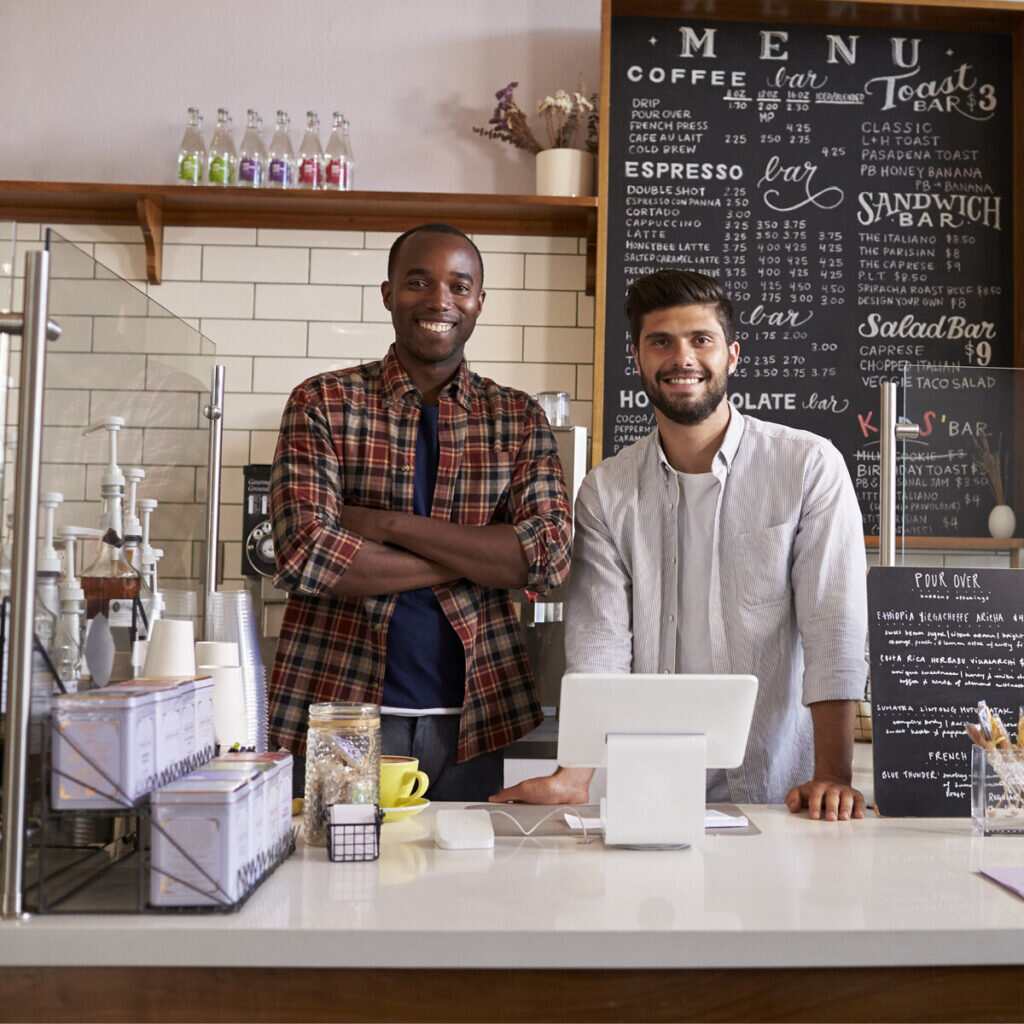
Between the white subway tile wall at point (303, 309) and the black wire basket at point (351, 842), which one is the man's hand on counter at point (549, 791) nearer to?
the black wire basket at point (351, 842)

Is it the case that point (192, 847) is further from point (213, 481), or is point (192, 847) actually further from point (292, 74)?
point (292, 74)

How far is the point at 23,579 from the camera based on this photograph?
1173mm

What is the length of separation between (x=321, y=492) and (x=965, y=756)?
1031 mm

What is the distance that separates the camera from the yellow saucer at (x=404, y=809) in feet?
5.25

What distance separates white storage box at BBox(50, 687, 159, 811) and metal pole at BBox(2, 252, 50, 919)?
31mm

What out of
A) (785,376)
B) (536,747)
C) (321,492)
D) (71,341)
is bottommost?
(536,747)

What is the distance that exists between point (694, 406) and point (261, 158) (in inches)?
74.2

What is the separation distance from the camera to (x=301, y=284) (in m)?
3.59

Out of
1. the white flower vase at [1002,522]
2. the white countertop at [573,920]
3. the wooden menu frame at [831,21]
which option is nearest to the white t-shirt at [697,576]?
the white flower vase at [1002,522]

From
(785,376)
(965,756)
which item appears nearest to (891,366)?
(785,376)

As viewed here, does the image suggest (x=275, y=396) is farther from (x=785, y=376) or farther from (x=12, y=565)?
(x=12, y=565)

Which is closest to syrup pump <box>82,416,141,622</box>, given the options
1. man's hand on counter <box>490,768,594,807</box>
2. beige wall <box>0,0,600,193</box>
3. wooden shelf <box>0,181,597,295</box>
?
man's hand on counter <box>490,768,594,807</box>

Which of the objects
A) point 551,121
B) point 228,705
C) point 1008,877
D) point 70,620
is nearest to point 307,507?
point 228,705

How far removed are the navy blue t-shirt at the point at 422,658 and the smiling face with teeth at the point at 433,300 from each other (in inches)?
15.3
